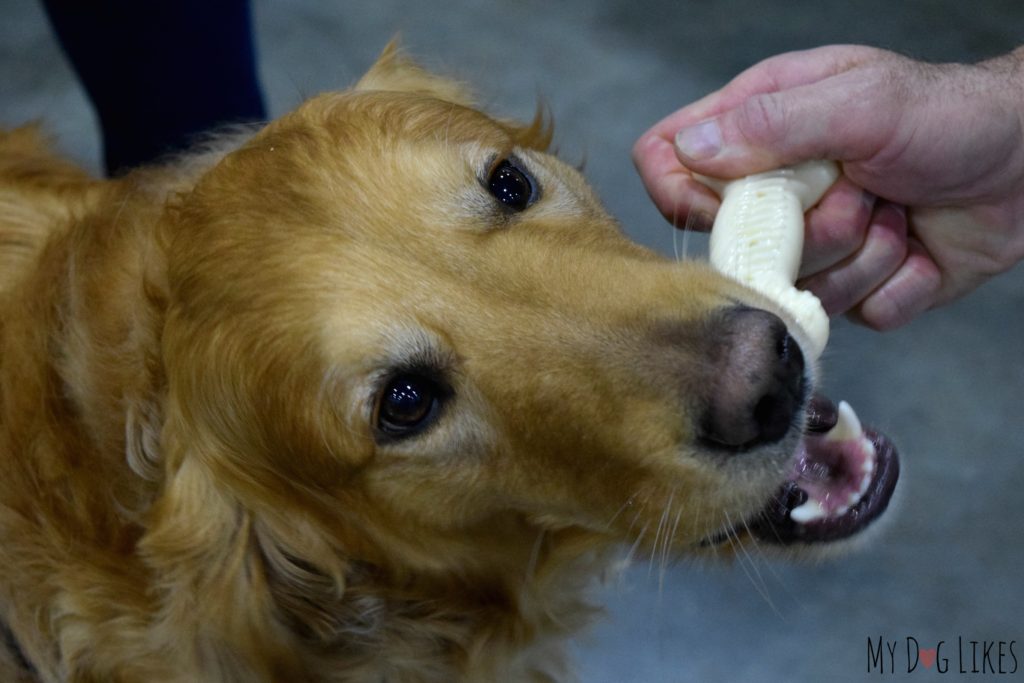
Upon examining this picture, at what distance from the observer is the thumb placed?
5.80 ft

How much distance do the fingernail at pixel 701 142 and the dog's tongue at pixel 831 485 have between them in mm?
481

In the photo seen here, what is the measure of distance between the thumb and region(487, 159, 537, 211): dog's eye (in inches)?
14.0

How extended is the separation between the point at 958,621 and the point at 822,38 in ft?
6.89

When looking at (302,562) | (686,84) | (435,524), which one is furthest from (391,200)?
(686,84)

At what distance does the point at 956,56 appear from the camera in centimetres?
359

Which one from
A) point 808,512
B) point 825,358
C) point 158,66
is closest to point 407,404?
point 808,512

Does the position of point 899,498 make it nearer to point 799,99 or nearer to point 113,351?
point 799,99

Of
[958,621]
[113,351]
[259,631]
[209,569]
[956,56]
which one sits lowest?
[958,621]

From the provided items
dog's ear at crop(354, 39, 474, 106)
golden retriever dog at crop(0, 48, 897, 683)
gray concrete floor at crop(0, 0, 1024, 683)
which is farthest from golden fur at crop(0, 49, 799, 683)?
gray concrete floor at crop(0, 0, 1024, 683)

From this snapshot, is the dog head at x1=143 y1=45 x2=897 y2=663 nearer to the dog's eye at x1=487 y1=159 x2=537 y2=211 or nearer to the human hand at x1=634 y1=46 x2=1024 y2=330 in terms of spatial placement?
the dog's eye at x1=487 y1=159 x2=537 y2=211

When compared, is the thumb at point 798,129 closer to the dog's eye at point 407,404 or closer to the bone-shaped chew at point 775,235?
the bone-shaped chew at point 775,235

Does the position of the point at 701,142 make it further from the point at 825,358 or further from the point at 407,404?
the point at 825,358

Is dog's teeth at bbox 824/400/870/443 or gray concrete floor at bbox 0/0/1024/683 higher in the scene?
dog's teeth at bbox 824/400/870/443

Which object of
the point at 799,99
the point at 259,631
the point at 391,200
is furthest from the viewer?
the point at 799,99
